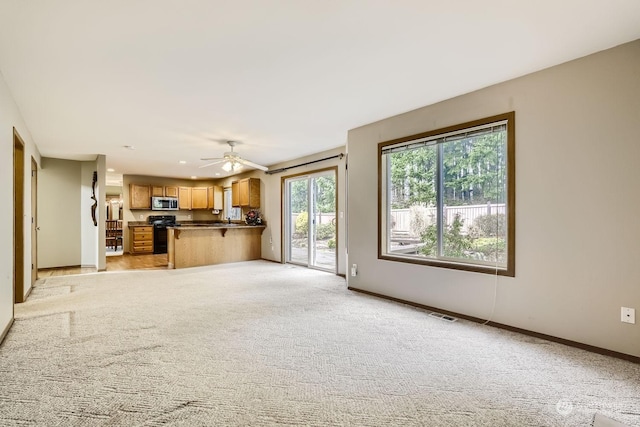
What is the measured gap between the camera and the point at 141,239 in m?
9.16

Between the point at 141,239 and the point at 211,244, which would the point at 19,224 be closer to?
the point at 211,244

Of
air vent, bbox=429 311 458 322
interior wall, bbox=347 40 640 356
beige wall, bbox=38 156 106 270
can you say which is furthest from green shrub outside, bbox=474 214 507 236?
beige wall, bbox=38 156 106 270

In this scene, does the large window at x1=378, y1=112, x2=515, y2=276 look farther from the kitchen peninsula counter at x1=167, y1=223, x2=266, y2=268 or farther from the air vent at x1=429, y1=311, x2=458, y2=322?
the kitchen peninsula counter at x1=167, y1=223, x2=266, y2=268

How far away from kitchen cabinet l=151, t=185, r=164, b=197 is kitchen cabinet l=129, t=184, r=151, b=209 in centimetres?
11

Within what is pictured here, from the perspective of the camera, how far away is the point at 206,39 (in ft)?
7.64

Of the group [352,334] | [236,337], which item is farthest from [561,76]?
[236,337]

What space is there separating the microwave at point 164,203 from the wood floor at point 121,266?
1.61m

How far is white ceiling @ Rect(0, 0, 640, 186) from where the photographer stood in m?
2.02

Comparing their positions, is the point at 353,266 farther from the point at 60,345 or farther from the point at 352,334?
the point at 60,345

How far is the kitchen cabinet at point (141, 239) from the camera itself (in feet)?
29.7

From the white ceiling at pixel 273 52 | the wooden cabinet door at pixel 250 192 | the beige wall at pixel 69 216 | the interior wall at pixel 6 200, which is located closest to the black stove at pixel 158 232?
the beige wall at pixel 69 216

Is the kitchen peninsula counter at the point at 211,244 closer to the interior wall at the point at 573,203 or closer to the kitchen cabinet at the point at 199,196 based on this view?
the kitchen cabinet at the point at 199,196

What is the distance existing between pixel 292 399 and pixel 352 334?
45.1 inches

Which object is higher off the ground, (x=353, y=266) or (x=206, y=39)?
(x=206, y=39)
